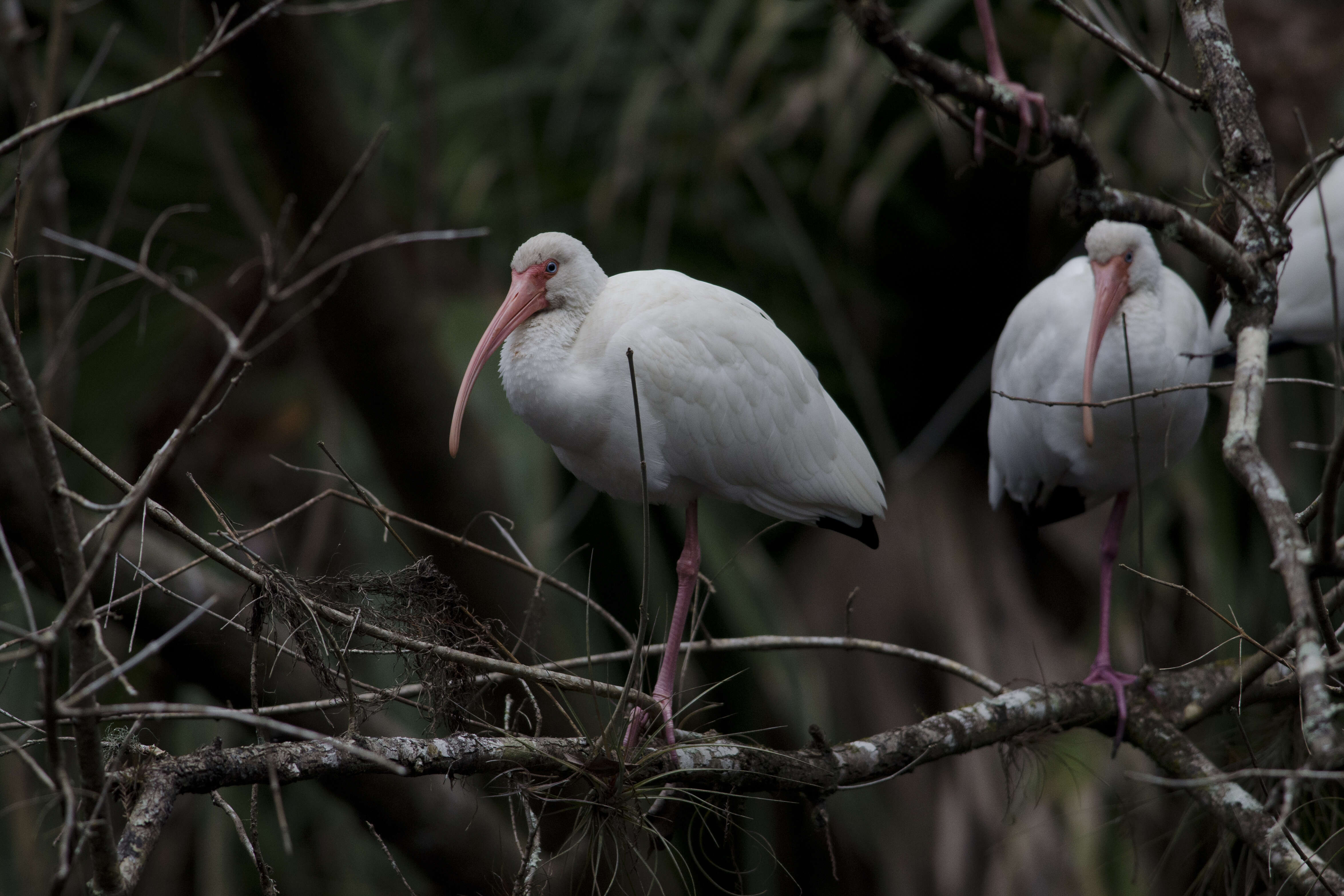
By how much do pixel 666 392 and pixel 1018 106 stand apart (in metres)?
1.11

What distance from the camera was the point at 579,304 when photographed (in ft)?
8.63

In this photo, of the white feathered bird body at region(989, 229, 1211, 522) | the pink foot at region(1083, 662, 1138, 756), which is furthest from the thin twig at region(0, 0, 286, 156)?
the pink foot at region(1083, 662, 1138, 756)

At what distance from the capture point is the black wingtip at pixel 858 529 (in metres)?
2.90

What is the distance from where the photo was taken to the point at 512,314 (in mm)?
2598

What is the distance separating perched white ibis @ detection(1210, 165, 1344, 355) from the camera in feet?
11.1

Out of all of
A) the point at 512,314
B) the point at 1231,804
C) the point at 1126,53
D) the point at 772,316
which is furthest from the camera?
the point at 772,316

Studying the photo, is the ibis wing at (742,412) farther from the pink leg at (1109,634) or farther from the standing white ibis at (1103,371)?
the pink leg at (1109,634)

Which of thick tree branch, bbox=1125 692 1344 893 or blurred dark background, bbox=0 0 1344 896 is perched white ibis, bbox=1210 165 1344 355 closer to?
blurred dark background, bbox=0 0 1344 896

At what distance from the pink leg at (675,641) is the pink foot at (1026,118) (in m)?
1.14

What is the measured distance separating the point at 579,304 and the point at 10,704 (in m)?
2.70

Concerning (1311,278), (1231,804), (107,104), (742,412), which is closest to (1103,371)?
(1311,278)

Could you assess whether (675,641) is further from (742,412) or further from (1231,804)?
(1231,804)

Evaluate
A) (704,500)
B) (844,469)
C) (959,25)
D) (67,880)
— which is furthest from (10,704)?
(959,25)

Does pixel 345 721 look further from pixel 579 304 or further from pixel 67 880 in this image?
pixel 67 880
